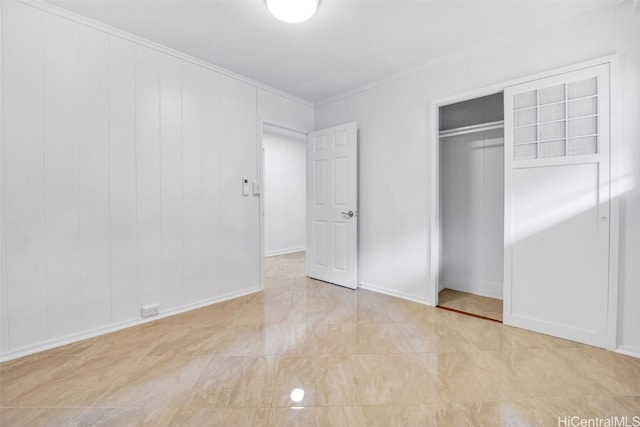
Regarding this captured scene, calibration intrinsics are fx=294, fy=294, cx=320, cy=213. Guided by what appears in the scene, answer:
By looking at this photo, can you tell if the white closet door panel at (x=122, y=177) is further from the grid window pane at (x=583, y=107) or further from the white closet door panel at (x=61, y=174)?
the grid window pane at (x=583, y=107)

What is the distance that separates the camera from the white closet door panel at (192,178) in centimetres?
291

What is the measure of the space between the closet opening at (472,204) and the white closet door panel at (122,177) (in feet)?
9.95

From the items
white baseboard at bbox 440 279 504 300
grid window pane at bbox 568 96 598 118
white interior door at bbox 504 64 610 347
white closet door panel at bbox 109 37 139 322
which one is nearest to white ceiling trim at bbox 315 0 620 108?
white interior door at bbox 504 64 610 347

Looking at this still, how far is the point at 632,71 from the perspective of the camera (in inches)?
80.9

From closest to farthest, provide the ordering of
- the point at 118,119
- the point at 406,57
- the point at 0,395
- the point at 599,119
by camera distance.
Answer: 1. the point at 0,395
2. the point at 599,119
3. the point at 118,119
4. the point at 406,57

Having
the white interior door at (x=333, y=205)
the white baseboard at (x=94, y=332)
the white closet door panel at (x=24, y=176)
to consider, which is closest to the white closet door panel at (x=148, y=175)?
the white baseboard at (x=94, y=332)

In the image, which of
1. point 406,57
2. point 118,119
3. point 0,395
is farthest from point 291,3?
point 0,395

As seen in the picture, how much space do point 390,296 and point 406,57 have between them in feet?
8.42

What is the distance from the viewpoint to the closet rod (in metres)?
3.19

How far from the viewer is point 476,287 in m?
3.50

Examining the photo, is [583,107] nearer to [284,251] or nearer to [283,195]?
[283,195]

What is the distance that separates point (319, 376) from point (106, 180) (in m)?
2.26

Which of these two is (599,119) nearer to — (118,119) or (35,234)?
(118,119)

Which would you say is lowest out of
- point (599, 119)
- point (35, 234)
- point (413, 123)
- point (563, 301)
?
point (563, 301)
